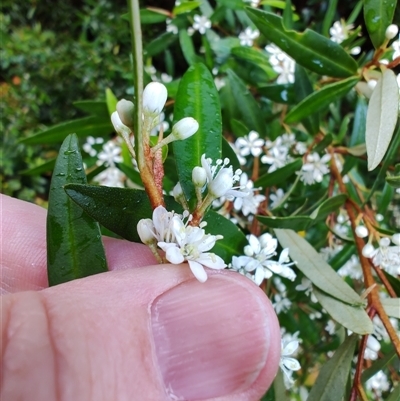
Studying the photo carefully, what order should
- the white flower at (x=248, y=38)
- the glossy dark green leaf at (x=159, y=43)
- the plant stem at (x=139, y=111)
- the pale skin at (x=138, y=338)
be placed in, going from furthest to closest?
the glossy dark green leaf at (x=159, y=43)
the white flower at (x=248, y=38)
the pale skin at (x=138, y=338)
the plant stem at (x=139, y=111)

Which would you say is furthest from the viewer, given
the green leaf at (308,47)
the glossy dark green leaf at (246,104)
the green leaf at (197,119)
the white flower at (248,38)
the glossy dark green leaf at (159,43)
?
the glossy dark green leaf at (159,43)

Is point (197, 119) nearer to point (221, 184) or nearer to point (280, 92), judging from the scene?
point (221, 184)

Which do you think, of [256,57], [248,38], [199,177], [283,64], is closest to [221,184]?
[199,177]

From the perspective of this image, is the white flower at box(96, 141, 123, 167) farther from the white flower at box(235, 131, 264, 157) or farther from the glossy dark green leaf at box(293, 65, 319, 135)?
→ the glossy dark green leaf at box(293, 65, 319, 135)

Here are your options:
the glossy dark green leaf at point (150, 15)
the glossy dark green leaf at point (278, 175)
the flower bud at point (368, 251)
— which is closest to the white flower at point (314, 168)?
the glossy dark green leaf at point (278, 175)

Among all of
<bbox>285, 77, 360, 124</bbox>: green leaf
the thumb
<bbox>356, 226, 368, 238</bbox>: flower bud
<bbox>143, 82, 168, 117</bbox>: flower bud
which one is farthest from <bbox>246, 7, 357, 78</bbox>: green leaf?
the thumb

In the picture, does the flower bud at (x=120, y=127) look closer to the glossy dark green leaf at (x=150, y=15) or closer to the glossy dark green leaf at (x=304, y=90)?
the glossy dark green leaf at (x=304, y=90)
